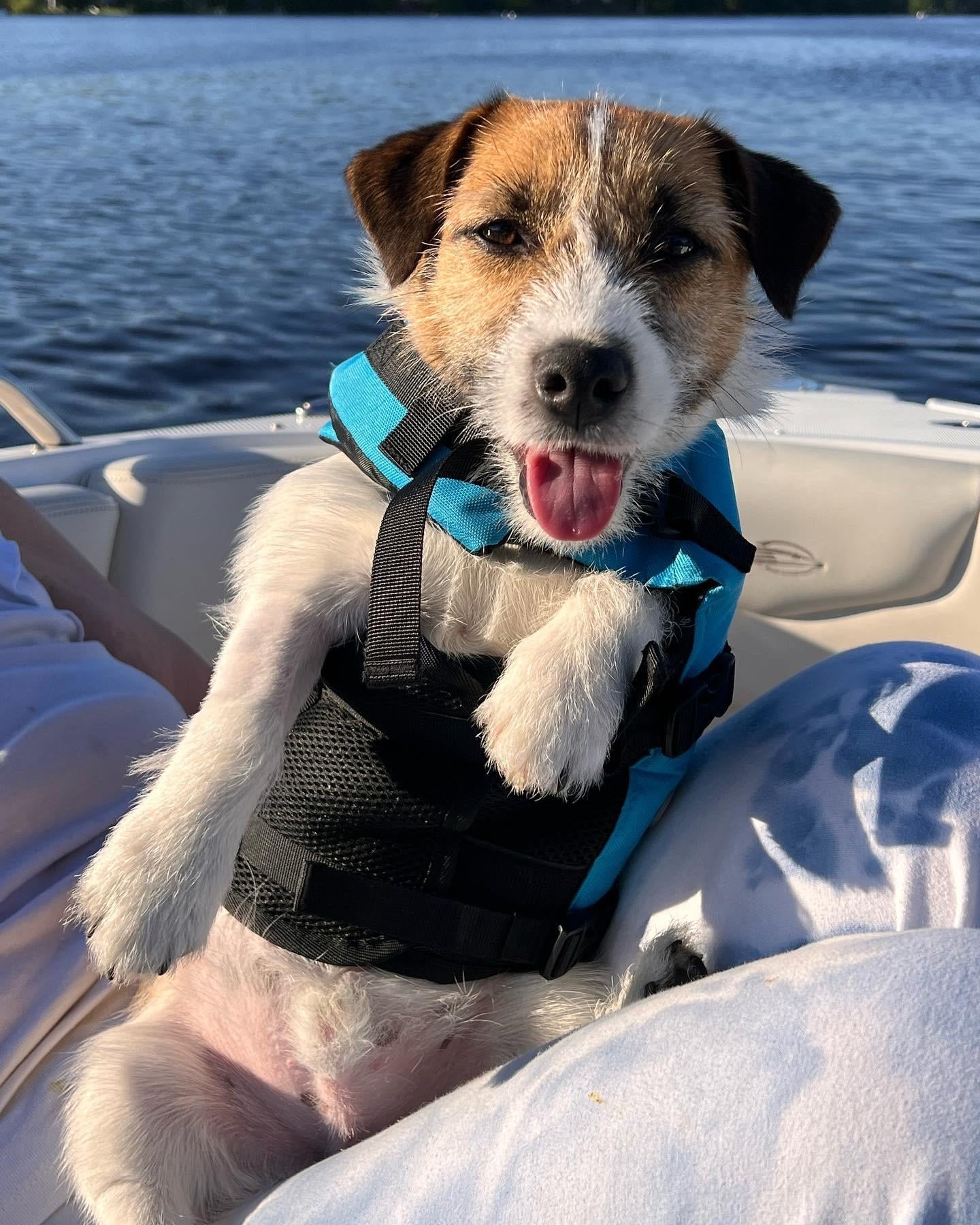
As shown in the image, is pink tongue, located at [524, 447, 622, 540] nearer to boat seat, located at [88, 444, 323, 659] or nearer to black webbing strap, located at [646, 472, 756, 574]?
black webbing strap, located at [646, 472, 756, 574]

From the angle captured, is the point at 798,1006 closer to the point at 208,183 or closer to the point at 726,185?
the point at 726,185

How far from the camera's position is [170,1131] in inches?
58.9

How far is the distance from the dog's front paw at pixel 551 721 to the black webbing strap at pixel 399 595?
4.4 inches

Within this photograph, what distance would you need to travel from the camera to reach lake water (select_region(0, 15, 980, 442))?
840cm

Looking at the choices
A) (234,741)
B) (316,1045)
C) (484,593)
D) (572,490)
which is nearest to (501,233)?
(572,490)

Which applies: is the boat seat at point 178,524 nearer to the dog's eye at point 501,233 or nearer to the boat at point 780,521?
the boat at point 780,521

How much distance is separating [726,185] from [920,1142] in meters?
1.38

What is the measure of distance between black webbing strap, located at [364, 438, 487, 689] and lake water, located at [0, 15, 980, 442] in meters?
0.84

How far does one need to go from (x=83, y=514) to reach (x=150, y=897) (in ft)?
5.07

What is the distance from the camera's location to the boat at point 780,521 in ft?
8.38

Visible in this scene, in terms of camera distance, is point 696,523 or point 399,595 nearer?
point 399,595

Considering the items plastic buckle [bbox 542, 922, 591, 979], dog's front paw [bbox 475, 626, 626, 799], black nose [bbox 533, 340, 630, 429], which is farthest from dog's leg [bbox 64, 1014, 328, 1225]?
black nose [bbox 533, 340, 630, 429]

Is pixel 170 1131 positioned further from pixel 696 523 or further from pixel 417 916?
pixel 696 523

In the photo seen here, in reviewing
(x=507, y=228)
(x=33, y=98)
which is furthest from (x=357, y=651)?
(x=33, y=98)
